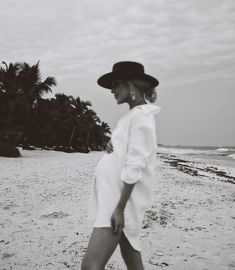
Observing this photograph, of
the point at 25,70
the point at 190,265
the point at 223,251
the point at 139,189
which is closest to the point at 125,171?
the point at 139,189

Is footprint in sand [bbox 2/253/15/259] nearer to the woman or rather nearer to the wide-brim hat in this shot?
the woman

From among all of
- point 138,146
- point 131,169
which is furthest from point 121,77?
point 131,169

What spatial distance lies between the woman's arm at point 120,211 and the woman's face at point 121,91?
1.86ft

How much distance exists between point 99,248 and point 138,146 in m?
0.61

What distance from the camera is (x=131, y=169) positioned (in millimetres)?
1800

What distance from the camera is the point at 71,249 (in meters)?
4.09

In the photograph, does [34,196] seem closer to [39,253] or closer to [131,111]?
[39,253]

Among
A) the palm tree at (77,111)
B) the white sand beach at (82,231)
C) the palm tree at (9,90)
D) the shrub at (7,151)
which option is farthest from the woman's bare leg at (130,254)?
the palm tree at (77,111)

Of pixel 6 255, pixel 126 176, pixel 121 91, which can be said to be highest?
pixel 121 91

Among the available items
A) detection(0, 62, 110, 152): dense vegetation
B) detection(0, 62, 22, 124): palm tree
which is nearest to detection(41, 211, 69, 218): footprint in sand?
detection(0, 62, 110, 152): dense vegetation

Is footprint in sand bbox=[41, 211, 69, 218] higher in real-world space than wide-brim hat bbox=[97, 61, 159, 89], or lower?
lower

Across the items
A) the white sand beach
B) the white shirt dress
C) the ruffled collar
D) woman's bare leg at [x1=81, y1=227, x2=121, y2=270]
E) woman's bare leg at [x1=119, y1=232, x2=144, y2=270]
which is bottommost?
the white sand beach

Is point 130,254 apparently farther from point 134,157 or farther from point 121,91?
point 121,91

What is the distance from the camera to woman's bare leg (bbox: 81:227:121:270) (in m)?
1.82
